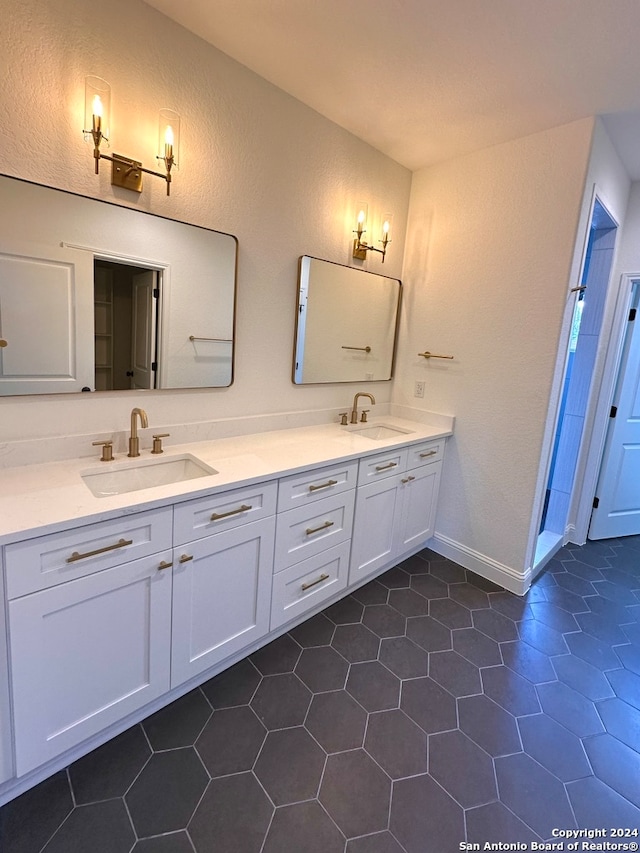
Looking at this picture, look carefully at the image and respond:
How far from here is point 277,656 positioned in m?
1.84

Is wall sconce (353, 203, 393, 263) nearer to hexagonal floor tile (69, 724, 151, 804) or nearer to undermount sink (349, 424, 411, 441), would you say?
undermount sink (349, 424, 411, 441)

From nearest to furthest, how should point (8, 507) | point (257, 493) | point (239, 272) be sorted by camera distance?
point (8, 507)
point (257, 493)
point (239, 272)

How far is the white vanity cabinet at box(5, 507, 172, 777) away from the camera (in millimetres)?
1123

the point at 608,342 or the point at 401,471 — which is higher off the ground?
the point at 608,342

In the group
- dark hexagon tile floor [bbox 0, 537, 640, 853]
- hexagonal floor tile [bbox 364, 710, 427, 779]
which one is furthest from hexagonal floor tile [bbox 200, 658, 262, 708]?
hexagonal floor tile [bbox 364, 710, 427, 779]

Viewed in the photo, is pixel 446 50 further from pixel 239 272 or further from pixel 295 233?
pixel 239 272

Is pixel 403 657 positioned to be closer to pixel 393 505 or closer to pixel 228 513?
pixel 393 505

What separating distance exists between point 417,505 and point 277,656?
1252 mm

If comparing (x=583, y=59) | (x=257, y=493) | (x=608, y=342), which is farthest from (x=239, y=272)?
(x=608, y=342)

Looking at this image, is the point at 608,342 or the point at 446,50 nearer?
the point at 446,50

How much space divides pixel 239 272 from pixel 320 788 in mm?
2106

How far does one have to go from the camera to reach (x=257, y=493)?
64.0 inches

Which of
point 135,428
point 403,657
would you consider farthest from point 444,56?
point 403,657

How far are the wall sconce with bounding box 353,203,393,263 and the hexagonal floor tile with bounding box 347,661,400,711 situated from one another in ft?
7.48
